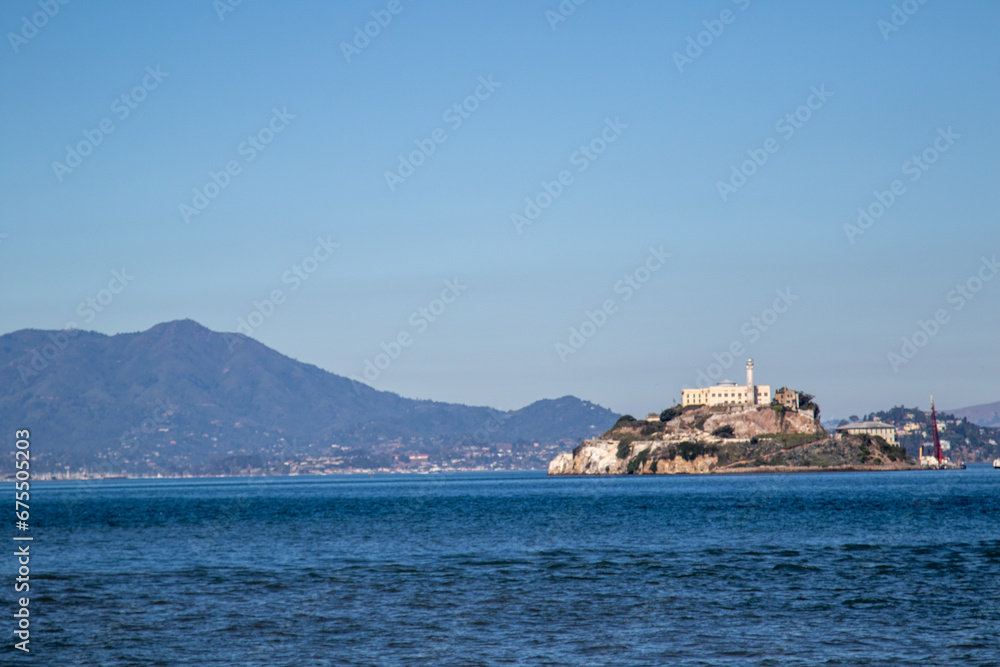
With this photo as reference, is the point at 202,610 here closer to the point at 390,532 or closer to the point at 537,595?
the point at 537,595

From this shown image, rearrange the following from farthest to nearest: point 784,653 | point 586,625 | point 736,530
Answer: point 736,530 → point 586,625 → point 784,653

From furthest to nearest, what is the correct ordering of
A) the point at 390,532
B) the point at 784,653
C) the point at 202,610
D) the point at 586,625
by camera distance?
1. the point at 390,532
2. the point at 202,610
3. the point at 586,625
4. the point at 784,653

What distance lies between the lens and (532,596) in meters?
37.3

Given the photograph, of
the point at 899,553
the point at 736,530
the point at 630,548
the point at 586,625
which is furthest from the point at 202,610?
the point at 736,530

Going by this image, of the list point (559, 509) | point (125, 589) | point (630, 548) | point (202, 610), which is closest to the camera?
point (202, 610)

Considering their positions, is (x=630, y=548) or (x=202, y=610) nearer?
(x=202, y=610)

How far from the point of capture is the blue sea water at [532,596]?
27688 millimetres

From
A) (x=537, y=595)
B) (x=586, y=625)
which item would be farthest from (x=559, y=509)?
(x=586, y=625)

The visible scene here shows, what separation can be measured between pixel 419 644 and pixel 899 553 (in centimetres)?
2992

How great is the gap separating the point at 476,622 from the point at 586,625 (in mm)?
3530

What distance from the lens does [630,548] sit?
2168 inches

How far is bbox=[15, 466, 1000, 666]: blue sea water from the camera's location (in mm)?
27688

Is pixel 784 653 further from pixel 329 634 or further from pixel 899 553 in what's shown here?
pixel 899 553

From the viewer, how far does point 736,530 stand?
66250 millimetres
